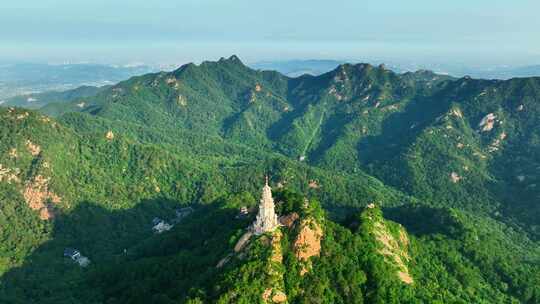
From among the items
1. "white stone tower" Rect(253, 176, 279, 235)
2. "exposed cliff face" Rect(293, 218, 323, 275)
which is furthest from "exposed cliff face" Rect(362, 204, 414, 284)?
"white stone tower" Rect(253, 176, 279, 235)

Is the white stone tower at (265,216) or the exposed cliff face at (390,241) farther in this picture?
the exposed cliff face at (390,241)

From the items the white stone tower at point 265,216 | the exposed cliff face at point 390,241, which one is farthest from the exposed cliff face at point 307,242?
the exposed cliff face at point 390,241

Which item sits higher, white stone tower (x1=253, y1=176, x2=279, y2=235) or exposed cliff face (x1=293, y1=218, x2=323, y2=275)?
white stone tower (x1=253, y1=176, x2=279, y2=235)

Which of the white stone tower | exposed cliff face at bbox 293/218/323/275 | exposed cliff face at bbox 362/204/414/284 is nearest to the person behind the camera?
exposed cliff face at bbox 293/218/323/275

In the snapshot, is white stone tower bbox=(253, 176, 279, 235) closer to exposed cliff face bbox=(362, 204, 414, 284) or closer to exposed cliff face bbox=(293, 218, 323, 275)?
exposed cliff face bbox=(293, 218, 323, 275)

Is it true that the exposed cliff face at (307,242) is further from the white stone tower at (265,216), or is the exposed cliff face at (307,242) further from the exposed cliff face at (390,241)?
the exposed cliff face at (390,241)

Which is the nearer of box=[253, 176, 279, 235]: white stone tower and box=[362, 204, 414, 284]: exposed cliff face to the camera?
box=[253, 176, 279, 235]: white stone tower

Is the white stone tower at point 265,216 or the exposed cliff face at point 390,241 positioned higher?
the white stone tower at point 265,216

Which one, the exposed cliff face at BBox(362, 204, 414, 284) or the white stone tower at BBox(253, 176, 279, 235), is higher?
the white stone tower at BBox(253, 176, 279, 235)

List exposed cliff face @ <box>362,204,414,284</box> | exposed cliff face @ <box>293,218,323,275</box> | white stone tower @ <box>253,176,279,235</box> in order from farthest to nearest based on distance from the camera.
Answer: exposed cliff face @ <box>362,204,414,284</box>
white stone tower @ <box>253,176,279,235</box>
exposed cliff face @ <box>293,218,323,275</box>

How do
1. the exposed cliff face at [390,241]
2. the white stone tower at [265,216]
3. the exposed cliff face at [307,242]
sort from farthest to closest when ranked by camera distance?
the exposed cliff face at [390,241] < the white stone tower at [265,216] < the exposed cliff face at [307,242]

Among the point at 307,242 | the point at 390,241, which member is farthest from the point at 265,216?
the point at 390,241

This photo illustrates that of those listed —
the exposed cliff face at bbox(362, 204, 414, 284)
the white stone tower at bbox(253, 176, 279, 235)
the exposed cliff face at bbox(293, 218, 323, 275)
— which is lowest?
the exposed cliff face at bbox(362, 204, 414, 284)
